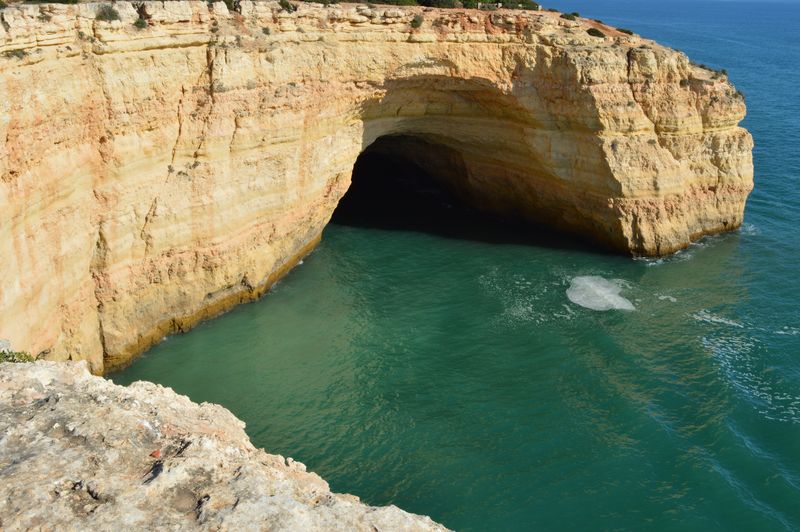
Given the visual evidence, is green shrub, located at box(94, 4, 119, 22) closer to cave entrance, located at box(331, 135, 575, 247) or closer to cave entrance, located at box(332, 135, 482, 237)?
cave entrance, located at box(331, 135, 575, 247)

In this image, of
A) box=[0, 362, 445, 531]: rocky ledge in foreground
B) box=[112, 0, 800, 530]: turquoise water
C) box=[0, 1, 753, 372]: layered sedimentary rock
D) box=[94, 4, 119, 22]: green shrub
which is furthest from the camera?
box=[94, 4, 119, 22]: green shrub

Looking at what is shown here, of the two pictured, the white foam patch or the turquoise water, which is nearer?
the turquoise water

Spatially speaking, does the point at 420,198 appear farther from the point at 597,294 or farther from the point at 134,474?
the point at 134,474

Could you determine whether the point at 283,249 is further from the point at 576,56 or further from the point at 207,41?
the point at 576,56

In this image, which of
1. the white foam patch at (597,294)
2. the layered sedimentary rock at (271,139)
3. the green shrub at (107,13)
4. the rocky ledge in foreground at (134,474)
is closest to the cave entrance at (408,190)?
the layered sedimentary rock at (271,139)

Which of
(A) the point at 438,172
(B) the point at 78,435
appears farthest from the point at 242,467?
(A) the point at 438,172

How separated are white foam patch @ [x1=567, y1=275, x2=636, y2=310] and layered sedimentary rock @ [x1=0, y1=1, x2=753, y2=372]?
3.33 meters

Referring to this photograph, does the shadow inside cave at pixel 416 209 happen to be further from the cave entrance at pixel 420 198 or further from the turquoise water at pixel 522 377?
the turquoise water at pixel 522 377

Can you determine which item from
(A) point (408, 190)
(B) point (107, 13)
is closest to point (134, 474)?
(B) point (107, 13)

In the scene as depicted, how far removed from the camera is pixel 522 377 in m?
24.0

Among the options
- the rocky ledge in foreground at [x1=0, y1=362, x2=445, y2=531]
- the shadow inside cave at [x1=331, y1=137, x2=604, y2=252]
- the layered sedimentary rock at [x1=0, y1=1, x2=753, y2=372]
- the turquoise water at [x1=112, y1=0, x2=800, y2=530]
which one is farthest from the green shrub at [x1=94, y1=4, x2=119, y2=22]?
the shadow inside cave at [x1=331, y1=137, x2=604, y2=252]

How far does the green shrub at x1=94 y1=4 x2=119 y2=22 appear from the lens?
22.0m

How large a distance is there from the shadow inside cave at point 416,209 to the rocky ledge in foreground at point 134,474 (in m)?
25.1

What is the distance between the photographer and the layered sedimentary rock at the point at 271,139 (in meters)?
20.9
